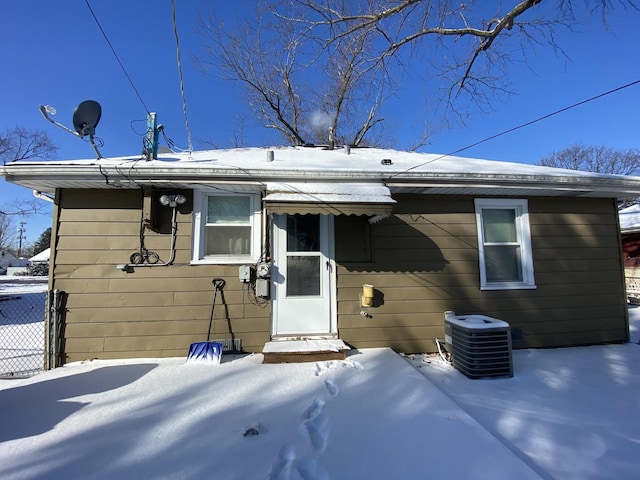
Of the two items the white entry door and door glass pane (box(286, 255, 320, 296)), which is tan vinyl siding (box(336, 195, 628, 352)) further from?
door glass pane (box(286, 255, 320, 296))

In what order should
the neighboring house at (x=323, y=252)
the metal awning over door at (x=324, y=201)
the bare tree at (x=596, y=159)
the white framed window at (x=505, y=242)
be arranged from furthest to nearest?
A: the bare tree at (x=596, y=159) → the white framed window at (x=505, y=242) → the neighboring house at (x=323, y=252) → the metal awning over door at (x=324, y=201)

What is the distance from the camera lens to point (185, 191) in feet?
13.7

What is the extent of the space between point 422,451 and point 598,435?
4.78 ft

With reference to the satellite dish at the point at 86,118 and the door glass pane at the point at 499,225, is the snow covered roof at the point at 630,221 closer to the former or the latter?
the door glass pane at the point at 499,225

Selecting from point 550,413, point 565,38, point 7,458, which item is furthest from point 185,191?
point 565,38

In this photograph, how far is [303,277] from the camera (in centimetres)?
433

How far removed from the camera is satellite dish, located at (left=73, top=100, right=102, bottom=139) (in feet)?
13.4

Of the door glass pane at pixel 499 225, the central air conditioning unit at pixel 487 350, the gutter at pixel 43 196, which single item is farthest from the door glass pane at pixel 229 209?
the door glass pane at pixel 499 225

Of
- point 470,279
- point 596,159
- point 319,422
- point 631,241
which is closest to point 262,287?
point 319,422

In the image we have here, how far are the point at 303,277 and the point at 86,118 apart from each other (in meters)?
3.61

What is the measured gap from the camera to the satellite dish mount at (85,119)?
4012 millimetres

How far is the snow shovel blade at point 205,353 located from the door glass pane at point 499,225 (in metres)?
4.10

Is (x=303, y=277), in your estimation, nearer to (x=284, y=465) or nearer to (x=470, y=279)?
(x=470, y=279)

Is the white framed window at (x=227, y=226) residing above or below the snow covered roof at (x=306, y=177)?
below
